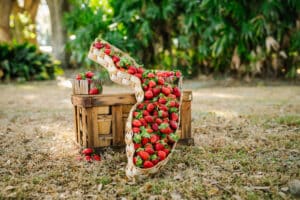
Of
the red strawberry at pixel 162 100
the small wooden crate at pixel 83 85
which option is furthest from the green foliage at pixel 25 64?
the red strawberry at pixel 162 100

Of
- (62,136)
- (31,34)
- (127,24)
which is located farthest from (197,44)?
(31,34)

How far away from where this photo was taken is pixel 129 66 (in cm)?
306

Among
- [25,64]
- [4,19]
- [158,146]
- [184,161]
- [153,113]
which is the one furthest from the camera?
[4,19]

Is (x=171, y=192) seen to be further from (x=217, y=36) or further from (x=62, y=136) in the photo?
(x=217, y=36)

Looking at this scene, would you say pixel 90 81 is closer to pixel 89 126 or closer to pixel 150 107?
pixel 89 126

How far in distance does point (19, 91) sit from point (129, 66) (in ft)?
19.0

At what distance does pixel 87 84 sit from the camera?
123 inches

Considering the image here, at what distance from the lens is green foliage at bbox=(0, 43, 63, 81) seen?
34.0ft

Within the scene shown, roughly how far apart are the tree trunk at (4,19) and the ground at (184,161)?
8.42 m

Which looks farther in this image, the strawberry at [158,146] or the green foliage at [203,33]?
the green foliage at [203,33]

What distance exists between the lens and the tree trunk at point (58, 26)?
12.7 meters

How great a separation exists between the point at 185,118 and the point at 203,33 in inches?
230

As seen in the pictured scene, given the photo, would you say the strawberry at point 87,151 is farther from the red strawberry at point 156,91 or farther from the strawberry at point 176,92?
the strawberry at point 176,92

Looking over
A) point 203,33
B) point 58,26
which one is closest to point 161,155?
point 203,33
